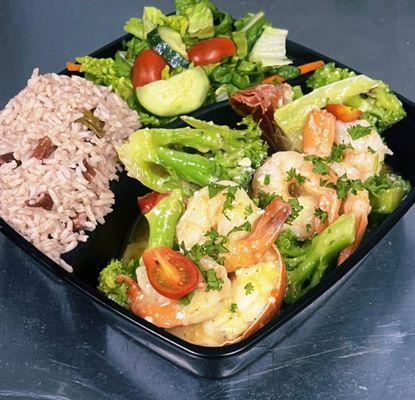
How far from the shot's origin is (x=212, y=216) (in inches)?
83.6

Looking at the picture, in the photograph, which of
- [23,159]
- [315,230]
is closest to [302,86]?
[315,230]

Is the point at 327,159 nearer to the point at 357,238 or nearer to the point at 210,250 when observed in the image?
the point at 357,238

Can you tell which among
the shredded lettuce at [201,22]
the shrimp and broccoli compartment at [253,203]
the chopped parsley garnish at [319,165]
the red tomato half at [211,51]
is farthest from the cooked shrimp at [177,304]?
the shredded lettuce at [201,22]

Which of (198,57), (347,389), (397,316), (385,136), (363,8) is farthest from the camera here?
(363,8)

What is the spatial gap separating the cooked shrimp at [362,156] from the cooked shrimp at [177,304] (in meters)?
0.58

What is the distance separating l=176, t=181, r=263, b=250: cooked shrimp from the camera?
209 centimetres

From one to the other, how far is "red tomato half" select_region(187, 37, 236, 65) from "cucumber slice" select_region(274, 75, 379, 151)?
0.41 metres

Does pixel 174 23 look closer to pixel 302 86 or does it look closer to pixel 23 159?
pixel 302 86

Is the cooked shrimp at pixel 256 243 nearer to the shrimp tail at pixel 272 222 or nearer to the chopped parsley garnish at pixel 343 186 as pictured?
the shrimp tail at pixel 272 222

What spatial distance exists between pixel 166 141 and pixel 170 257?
59cm

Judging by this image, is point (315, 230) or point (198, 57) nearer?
point (315, 230)

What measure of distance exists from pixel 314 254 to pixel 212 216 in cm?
29

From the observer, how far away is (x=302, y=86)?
109 inches

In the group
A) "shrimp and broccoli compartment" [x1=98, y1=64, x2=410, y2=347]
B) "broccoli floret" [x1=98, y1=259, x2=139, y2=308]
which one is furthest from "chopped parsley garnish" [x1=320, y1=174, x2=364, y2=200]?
"broccoli floret" [x1=98, y1=259, x2=139, y2=308]
